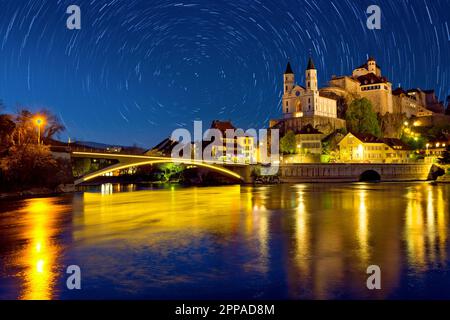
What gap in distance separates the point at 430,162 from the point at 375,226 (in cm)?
7019

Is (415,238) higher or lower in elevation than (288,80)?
lower

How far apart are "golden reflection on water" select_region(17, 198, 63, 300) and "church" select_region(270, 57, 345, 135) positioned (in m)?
85.3

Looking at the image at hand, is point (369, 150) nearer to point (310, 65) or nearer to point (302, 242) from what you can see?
point (310, 65)

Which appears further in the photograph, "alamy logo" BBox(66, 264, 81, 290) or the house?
the house

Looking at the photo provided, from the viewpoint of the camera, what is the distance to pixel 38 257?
1580 cm

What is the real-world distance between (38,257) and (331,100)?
10768cm

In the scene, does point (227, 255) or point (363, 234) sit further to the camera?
point (363, 234)

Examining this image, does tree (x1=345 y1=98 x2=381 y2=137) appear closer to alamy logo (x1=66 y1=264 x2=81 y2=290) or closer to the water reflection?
the water reflection

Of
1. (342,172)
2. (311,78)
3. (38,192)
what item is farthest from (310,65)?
(38,192)

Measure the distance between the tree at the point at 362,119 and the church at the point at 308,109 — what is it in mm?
3320

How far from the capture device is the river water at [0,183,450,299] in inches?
444

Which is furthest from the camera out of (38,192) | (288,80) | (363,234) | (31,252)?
(288,80)

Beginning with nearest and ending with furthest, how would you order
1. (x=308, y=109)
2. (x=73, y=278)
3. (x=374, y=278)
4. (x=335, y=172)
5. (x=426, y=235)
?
(x=374, y=278) < (x=73, y=278) < (x=426, y=235) < (x=335, y=172) < (x=308, y=109)

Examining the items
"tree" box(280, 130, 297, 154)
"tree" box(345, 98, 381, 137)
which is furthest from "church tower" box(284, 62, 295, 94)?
"tree" box(280, 130, 297, 154)
